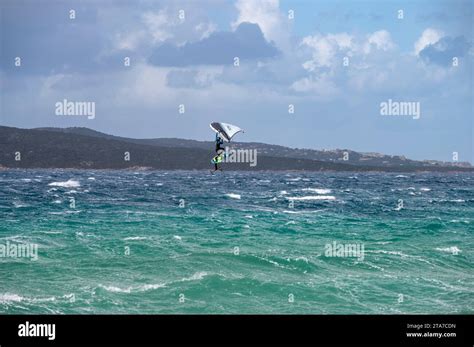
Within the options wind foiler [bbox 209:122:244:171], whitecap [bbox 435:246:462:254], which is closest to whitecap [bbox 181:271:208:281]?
wind foiler [bbox 209:122:244:171]

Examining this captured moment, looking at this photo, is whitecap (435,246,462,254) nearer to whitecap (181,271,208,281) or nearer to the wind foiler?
whitecap (181,271,208,281)

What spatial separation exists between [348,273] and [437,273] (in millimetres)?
5395

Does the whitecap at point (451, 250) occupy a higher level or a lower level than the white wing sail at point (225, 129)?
lower

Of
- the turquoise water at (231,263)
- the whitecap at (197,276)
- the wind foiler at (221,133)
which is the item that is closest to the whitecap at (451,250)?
the turquoise water at (231,263)

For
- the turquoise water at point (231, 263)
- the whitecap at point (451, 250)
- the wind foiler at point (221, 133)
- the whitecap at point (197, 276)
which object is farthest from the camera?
the whitecap at point (451, 250)

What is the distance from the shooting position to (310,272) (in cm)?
3209

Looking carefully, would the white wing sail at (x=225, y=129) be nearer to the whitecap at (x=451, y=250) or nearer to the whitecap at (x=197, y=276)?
the whitecap at (x=197, y=276)

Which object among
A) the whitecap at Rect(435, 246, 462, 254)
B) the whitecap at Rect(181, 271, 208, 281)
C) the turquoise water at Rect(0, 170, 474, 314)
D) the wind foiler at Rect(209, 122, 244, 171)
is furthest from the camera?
the whitecap at Rect(435, 246, 462, 254)

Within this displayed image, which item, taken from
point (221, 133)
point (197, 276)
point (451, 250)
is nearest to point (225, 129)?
point (221, 133)

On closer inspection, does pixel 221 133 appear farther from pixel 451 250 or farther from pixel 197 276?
pixel 451 250

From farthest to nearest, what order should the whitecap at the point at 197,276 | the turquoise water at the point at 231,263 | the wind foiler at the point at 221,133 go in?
the whitecap at the point at 197,276 → the turquoise water at the point at 231,263 → the wind foiler at the point at 221,133
